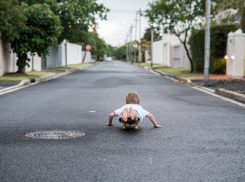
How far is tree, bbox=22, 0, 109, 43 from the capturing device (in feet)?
98.3

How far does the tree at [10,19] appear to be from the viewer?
1888 centimetres

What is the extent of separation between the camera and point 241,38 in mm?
20828

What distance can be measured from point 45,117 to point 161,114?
9.04 feet

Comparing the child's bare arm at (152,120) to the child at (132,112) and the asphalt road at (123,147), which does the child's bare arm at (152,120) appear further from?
the asphalt road at (123,147)

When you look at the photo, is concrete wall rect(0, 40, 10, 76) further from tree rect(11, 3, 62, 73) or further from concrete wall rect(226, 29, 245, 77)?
concrete wall rect(226, 29, 245, 77)

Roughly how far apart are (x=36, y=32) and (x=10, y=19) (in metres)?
3.30

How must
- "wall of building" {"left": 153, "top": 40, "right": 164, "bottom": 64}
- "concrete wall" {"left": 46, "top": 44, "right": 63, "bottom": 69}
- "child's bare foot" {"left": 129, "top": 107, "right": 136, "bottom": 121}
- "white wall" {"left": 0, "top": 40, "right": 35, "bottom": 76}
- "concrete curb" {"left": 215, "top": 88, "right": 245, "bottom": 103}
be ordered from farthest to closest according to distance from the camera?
1. "wall of building" {"left": 153, "top": 40, "right": 164, "bottom": 64}
2. "concrete wall" {"left": 46, "top": 44, "right": 63, "bottom": 69}
3. "white wall" {"left": 0, "top": 40, "right": 35, "bottom": 76}
4. "concrete curb" {"left": 215, "top": 88, "right": 245, "bottom": 103}
5. "child's bare foot" {"left": 129, "top": 107, "right": 136, "bottom": 121}

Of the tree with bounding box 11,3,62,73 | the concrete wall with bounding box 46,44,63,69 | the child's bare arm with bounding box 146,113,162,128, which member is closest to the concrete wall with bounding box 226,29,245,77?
the tree with bounding box 11,3,62,73

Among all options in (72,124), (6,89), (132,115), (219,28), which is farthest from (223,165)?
(219,28)

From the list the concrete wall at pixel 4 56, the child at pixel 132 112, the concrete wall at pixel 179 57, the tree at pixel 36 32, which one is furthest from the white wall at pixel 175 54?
the child at pixel 132 112

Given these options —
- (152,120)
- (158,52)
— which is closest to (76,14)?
(152,120)

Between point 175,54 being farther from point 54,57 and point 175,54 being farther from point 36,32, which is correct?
point 36,32

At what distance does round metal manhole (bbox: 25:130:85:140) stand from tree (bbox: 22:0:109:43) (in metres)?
22.8

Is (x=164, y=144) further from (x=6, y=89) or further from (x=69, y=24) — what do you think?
(x=69, y=24)
